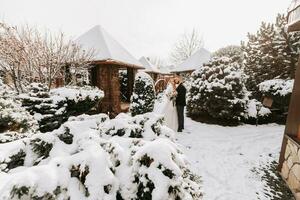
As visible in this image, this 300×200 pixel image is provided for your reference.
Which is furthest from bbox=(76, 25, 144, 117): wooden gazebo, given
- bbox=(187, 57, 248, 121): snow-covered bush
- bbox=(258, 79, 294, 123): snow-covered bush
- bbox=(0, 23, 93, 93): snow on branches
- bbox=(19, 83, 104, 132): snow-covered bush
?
bbox=(258, 79, 294, 123): snow-covered bush

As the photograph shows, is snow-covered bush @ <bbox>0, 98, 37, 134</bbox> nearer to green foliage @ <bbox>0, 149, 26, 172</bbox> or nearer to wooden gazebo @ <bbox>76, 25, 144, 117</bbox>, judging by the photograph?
green foliage @ <bbox>0, 149, 26, 172</bbox>

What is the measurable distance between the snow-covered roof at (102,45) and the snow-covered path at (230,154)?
18.0 feet

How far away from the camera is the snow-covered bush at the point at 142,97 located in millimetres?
9055

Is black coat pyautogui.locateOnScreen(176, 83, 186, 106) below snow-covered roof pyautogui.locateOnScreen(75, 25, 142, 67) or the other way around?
below

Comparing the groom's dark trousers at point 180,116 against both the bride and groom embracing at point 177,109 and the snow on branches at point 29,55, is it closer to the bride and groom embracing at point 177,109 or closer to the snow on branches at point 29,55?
the bride and groom embracing at point 177,109

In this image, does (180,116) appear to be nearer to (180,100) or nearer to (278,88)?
(180,100)

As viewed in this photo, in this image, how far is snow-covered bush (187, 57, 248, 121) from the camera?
33.2 feet

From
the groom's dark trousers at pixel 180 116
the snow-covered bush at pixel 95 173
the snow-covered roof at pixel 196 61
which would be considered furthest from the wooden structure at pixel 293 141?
the snow-covered roof at pixel 196 61

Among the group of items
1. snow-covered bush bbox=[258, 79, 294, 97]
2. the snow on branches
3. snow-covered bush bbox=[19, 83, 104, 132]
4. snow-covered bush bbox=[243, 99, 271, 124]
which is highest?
the snow on branches

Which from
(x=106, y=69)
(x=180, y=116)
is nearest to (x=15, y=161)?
(x=180, y=116)

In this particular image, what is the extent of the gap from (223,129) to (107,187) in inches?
348

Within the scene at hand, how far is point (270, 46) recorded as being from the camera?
45.7 ft

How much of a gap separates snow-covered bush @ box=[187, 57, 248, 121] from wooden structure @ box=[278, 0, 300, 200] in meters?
4.99

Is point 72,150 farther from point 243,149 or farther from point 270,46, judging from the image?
point 270,46
